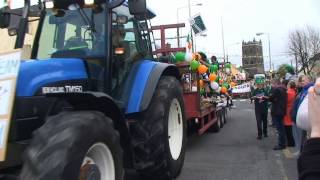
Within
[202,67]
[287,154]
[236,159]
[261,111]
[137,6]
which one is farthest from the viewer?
[261,111]

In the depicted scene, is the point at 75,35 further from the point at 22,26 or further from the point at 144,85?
the point at 144,85

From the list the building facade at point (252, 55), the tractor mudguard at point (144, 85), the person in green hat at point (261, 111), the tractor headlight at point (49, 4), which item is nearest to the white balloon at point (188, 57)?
the person in green hat at point (261, 111)

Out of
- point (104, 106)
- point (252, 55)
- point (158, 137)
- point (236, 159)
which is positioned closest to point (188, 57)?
point (236, 159)

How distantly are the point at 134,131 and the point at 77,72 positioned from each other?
1.22 meters

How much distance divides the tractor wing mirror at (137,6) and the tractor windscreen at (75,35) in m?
0.45

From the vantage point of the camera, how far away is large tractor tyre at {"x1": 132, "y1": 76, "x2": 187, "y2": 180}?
6320mm

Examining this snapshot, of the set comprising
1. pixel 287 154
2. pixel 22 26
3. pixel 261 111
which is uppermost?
pixel 22 26

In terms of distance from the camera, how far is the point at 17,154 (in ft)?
15.2

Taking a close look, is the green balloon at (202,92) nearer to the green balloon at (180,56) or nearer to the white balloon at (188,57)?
the white balloon at (188,57)

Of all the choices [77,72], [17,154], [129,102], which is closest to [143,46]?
[129,102]

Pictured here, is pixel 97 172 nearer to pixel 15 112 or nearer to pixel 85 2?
pixel 15 112

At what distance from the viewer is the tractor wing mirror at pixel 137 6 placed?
569cm

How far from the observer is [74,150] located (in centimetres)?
425

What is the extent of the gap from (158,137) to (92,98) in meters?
1.64
